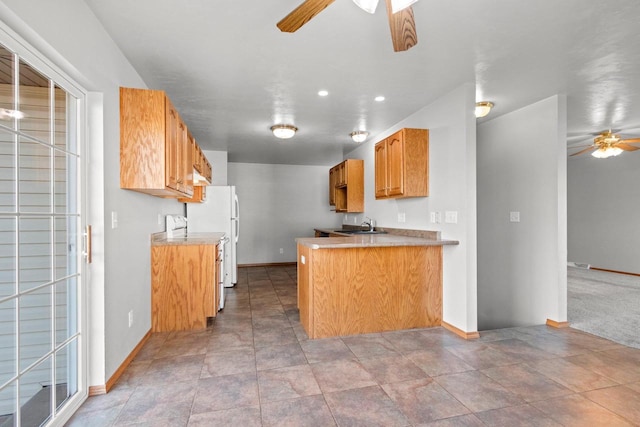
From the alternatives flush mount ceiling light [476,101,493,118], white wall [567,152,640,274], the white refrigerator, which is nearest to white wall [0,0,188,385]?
the white refrigerator

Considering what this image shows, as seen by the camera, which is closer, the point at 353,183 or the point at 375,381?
the point at 375,381

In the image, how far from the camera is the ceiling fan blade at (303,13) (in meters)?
1.37

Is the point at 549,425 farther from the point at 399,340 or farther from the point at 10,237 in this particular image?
the point at 10,237

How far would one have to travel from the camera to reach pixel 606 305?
12.8 ft

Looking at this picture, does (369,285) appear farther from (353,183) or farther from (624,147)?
(624,147)

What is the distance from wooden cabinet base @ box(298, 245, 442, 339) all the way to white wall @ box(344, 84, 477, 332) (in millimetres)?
209

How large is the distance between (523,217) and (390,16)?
3.16 m

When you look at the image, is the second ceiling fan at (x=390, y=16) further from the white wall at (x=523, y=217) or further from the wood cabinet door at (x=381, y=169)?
the white wall at (x=523, y=217)

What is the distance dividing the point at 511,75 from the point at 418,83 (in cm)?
79

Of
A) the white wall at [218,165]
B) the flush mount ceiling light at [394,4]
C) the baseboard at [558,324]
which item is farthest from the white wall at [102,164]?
the baseboard at [558,324]

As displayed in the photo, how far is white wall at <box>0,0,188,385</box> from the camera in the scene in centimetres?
148

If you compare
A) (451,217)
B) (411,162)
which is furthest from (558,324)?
(411,162)

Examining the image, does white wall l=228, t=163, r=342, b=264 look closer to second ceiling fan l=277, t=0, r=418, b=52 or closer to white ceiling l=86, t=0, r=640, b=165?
white ceiling l=86, t=0, r=640, b=165

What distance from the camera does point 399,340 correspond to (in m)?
2.86
